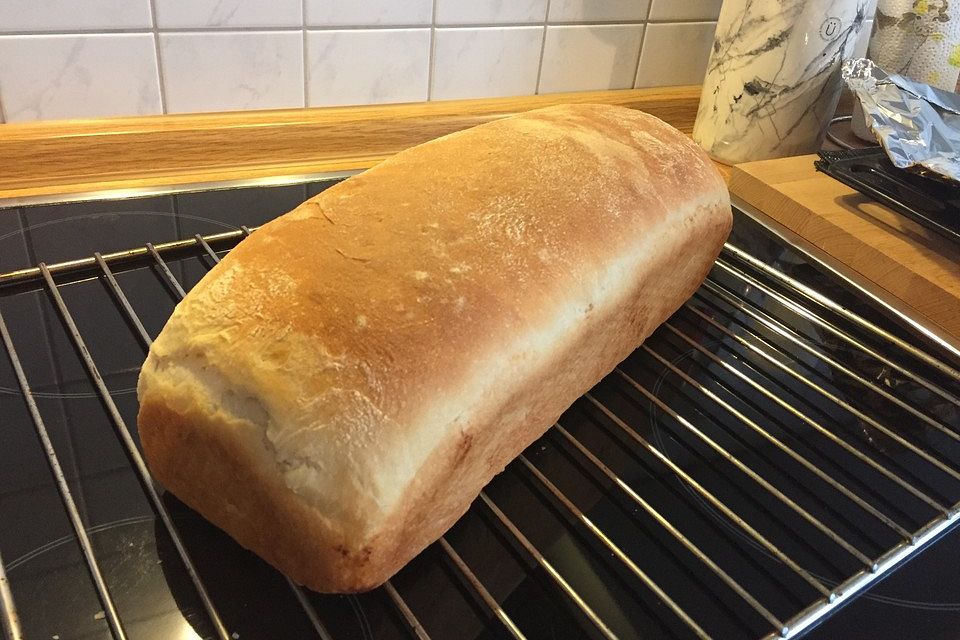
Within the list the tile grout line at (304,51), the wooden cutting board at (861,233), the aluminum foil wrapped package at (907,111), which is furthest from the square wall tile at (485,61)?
the aluminum foil wrapped package at (907,111)

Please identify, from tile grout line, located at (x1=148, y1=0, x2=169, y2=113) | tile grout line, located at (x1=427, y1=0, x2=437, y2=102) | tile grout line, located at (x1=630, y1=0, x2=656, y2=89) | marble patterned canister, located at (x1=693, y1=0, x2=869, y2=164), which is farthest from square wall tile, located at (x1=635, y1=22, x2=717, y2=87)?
tile grout line, located at (x1=148, y1=0, x2=169, y2=113)

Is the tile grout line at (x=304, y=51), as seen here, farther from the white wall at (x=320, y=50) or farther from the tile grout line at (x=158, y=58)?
the tile grout line at (x=158, y=58)

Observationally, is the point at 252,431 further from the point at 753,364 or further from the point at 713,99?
the point at 713,99

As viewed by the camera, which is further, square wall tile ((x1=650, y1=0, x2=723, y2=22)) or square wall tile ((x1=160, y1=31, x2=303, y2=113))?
square wall tile ((x1=650, y1=0, x2=723, y2=22))

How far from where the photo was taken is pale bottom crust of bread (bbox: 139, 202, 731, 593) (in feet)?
1.66

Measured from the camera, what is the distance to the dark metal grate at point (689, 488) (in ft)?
1.81

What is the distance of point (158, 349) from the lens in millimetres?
565

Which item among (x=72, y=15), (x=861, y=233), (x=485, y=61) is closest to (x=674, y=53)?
(x=485, y=61)

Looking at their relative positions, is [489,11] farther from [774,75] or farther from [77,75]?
[77,75]

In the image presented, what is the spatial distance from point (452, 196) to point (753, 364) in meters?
0.39

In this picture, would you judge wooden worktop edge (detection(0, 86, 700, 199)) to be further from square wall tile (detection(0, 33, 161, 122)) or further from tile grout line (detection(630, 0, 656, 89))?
tile grout line (detection(630, 0, 656, 89))

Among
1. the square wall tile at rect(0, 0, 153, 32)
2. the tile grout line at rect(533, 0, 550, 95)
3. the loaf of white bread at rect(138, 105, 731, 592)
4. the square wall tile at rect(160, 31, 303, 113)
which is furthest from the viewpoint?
the tile grout line at rect(533, 0, 550, 95)

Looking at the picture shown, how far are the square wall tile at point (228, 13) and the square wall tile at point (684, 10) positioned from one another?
2.01 feet

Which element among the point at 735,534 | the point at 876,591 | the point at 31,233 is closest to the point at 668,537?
the point at 735,534
